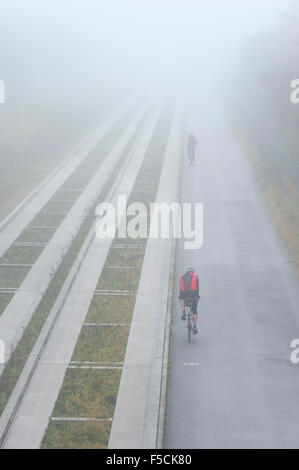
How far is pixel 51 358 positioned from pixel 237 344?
4092mm

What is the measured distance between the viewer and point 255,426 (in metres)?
12.7

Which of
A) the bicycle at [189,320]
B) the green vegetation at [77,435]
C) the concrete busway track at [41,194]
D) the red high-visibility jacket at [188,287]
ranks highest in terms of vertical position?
the red high-visibility jacket at [188,287]

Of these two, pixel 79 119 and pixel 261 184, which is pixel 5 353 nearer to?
pixel 261 184

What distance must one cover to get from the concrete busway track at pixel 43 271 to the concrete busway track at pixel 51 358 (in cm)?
60

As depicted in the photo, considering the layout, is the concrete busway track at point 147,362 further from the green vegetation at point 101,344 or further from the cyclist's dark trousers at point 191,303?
the cyclist's dark trousers at point 191,303

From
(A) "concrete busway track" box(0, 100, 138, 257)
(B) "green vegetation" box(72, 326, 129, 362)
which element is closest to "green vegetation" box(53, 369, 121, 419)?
(B) "green vegetation" box(72, 326, 129, 362)

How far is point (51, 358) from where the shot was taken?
15367mm

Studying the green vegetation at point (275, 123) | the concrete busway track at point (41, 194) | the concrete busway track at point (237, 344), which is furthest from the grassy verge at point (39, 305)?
the green vegetation at point (275, 123)

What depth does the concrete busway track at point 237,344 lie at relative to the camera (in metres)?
12.7

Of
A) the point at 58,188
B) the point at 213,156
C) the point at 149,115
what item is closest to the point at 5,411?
the point at 58,188

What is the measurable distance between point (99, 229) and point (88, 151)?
60.1 feet

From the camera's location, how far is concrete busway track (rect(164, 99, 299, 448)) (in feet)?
41.7

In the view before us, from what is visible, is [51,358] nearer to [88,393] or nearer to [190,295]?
[88,393]

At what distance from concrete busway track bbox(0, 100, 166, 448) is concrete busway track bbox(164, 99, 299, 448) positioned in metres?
2.25
